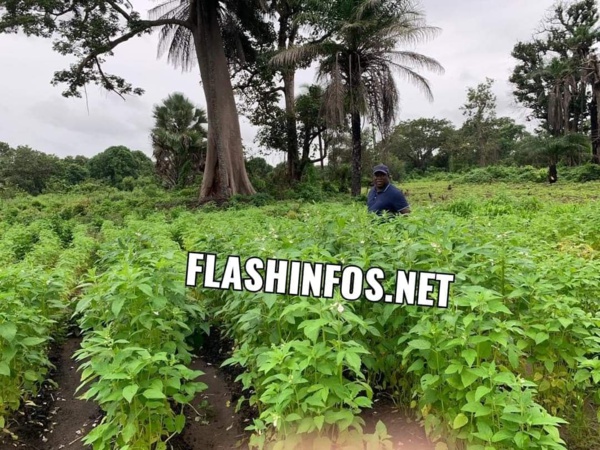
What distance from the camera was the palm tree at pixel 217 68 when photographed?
54.5ft

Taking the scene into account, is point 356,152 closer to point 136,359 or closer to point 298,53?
point 298,53

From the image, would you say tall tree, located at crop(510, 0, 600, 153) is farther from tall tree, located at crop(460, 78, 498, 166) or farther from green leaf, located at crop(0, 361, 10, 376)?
green leaf, located at crop(0, 361, 10, 376)

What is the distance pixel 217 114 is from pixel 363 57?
5.95 metres

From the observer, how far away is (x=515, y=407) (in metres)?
1.66

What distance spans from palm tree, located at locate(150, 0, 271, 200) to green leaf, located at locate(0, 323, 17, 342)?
46.1 feet

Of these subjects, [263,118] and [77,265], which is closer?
[77,265]

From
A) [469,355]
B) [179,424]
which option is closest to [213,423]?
[179,424]

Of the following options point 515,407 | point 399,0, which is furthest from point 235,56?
point 515,407

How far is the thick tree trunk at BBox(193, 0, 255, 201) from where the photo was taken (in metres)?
16.5

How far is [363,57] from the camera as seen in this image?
15477 millimetres

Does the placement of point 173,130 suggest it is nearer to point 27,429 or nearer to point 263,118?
point 263,118

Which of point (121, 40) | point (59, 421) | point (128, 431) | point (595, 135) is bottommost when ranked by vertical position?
point (59, 421)

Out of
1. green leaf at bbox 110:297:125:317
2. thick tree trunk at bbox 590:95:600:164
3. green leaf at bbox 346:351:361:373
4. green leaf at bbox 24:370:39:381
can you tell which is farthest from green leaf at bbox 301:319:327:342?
thick tree trunk at bbox 590:95:600:164

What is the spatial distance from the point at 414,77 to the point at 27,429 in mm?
15749
